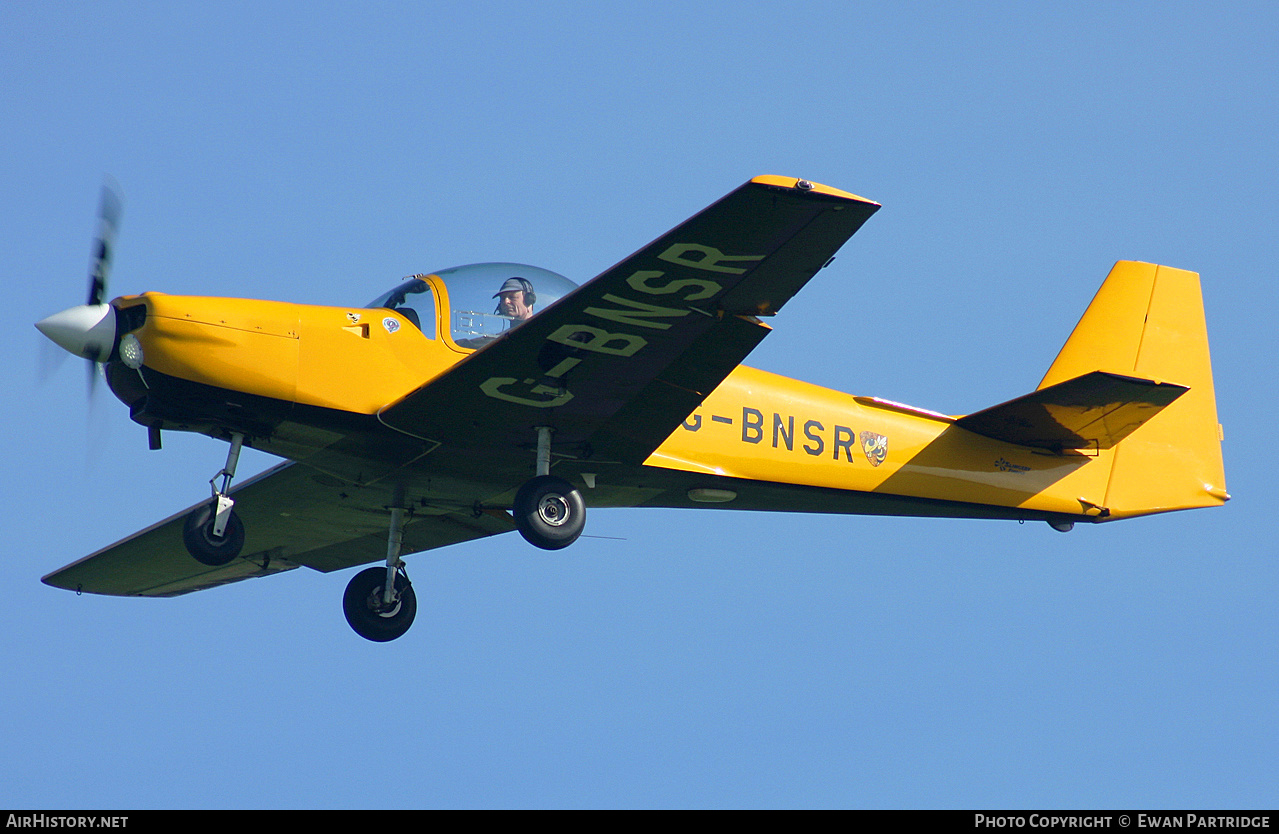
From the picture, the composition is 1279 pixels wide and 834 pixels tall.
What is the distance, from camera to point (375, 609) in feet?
47.6

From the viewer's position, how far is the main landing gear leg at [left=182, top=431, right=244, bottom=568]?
1205 centimetres

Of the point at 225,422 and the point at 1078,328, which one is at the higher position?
the point at 1078,328

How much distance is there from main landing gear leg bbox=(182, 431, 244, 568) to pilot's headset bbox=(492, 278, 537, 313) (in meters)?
2.47

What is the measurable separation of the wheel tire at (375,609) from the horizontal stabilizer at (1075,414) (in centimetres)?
581

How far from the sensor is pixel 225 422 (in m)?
12.1

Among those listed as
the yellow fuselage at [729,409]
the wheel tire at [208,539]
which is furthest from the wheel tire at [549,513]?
the wheel tire at [208,539]

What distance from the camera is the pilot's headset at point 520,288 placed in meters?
12.5

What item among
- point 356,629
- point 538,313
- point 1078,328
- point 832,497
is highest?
point 1078,328

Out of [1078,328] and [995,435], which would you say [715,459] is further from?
[1078,328]

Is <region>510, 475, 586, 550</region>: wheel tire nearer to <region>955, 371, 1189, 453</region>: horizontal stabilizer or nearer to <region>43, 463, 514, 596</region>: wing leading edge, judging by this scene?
<region>43, 463, 514, 596</region>: wing leading edge

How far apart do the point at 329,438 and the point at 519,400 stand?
1.65 metres

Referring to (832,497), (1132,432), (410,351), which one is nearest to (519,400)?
(410,351)

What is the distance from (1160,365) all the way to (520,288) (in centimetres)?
751
